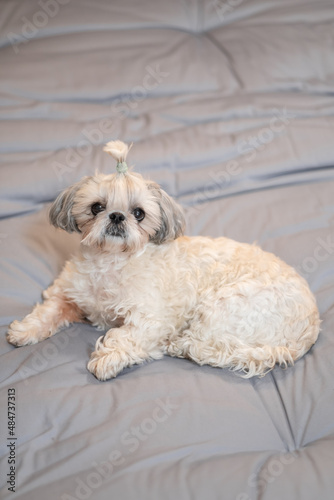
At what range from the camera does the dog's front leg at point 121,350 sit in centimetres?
186

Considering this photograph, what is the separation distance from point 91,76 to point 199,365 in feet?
6.23

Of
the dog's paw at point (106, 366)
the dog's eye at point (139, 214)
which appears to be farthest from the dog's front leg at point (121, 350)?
the dog's eye at point (139, 214)

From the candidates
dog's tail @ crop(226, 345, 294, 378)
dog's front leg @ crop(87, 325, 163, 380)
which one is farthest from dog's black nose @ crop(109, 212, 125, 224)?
dog's tail @ crop(226, 345, 294, 378)

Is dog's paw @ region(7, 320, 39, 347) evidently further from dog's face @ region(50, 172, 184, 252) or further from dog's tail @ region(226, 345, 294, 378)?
dog's tail @ region(226, 345, 294, 378)

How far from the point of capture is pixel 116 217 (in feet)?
6.38

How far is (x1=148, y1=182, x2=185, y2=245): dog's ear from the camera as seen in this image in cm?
205

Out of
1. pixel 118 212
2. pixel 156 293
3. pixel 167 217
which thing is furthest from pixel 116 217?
pixel 156 293

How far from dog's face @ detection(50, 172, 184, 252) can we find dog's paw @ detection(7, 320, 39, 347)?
41cm

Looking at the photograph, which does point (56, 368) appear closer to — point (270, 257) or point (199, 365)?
point (199, 365)

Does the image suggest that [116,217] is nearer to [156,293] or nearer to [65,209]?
[65,209]

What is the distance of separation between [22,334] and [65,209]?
1.71 feet

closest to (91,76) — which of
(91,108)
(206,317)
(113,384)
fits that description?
(91,108)

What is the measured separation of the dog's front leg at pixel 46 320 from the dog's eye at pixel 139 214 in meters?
0.50

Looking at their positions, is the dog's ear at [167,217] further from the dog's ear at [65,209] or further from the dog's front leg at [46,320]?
the dog's front leg at [46,320]
